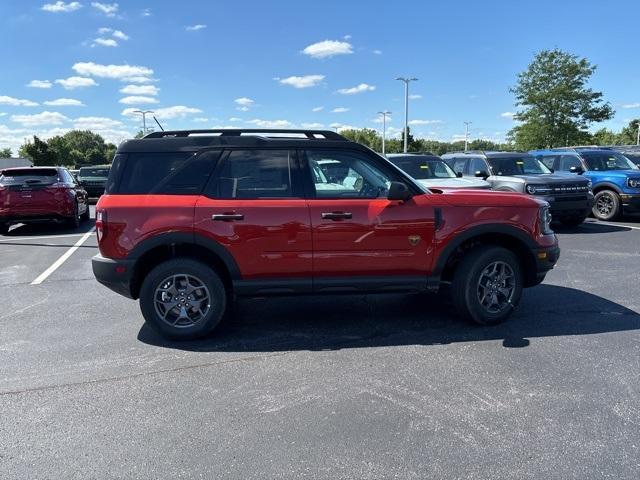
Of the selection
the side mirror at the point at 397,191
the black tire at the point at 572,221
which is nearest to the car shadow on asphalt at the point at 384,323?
the side mirror at the point at 397,191

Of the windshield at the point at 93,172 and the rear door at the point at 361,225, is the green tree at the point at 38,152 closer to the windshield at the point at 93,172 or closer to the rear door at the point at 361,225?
the windshield at the point at 93,172

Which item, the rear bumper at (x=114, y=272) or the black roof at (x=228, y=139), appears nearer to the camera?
the rear bumper at (x=114, y=272)

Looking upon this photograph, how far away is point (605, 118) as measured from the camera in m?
38.4

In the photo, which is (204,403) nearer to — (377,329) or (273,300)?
(377,329)

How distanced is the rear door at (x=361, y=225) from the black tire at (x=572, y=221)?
8180mm

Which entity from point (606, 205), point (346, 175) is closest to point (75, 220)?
point (346, 175)

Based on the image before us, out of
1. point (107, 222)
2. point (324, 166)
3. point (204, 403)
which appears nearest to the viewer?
point (204, 403)

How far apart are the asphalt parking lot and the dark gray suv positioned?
17.9 ft

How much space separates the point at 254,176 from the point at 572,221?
9.61 m

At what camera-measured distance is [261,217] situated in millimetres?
4578

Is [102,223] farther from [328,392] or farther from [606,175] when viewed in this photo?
[606,175]

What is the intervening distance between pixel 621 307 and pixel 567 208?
241 inches

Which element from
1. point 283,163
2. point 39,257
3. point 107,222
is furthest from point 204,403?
point 39,257

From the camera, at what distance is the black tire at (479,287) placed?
16.1 ft
